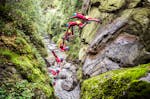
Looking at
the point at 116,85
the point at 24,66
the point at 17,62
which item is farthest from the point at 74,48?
the point at 116,85

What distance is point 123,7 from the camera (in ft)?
35.4

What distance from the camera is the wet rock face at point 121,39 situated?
8521mm

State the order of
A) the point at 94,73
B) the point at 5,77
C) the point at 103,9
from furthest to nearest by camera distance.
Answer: the point at 103,9
the point at 94,73
the point at 5,77

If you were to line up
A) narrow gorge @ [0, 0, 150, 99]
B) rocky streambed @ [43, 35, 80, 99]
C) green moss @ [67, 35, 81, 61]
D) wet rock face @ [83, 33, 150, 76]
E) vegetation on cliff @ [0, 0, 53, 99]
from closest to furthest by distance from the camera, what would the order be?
vegetation on cliff @ [0, 0, 53, 99]
narrow gorge @ [0, 0, 150, 99]
wet rock face @ [83, 33, 150, 76]
rocky streambed @ [43, 35, 80, 99]
green moss @ [67, 35, 81, 61]

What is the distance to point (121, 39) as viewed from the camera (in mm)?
9375

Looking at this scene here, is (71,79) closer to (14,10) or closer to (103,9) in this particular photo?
(103,9)

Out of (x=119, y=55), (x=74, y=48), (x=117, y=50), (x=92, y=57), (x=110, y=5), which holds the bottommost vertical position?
(x=74, y=48)

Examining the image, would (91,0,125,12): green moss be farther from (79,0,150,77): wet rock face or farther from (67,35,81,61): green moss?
(67,35,81,61): green moss

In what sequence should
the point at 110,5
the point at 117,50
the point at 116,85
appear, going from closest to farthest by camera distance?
the point at 116,85, the point at 117,50, the point at 110,5

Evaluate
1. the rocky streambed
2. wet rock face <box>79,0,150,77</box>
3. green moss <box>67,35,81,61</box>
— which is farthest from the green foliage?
green moss <box>67,35,81,61</box>

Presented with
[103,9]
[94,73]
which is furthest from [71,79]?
[103,9]

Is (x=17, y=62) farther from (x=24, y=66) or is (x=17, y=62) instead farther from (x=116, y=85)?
(x=116, y=85)

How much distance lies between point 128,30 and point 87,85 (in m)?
3.28

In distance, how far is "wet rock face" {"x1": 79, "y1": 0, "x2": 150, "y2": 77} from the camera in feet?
28.0
